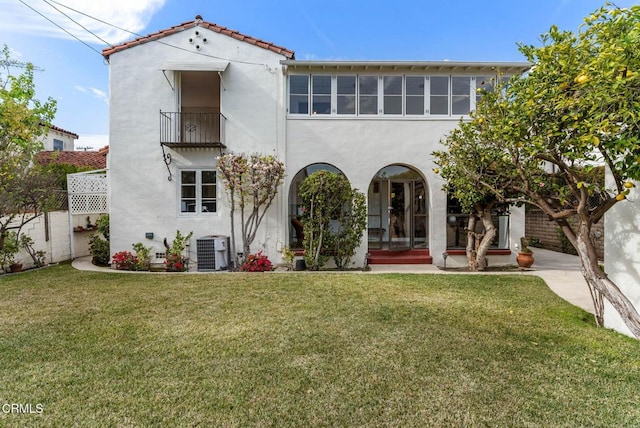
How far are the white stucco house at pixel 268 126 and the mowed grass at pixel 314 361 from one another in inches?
173

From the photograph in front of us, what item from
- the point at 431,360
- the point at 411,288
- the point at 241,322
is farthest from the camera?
the point at 411,288

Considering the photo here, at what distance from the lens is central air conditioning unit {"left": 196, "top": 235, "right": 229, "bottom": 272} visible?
1071cm

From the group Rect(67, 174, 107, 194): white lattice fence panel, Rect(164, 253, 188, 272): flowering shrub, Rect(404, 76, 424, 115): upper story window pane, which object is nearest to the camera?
Rect(164, 253, 188, 272): flowering shrub

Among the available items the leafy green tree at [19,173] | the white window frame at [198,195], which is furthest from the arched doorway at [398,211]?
the leafy green tree at [19,173]

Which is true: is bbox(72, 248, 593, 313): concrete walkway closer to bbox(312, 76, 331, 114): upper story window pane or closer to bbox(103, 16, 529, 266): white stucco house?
bbox(103, 16, 529, 266): white stucco house

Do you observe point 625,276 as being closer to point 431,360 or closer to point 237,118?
point 431,360

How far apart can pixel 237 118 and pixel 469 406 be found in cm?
1071

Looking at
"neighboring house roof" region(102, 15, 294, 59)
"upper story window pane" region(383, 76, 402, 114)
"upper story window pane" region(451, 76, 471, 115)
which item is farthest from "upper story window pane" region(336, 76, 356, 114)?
"upper story window pane" region(451, 76, 471, 115)

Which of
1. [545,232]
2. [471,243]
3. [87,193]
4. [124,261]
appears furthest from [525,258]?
[87,193]

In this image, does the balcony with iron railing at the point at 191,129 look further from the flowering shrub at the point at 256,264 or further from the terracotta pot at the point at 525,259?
the terracotta pot at the point at 525,259

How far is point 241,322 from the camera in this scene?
5.55 m

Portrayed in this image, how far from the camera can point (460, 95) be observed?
37.1ft

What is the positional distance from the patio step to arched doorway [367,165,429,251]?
41 centimetres

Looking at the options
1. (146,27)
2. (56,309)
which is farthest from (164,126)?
(56,309)
